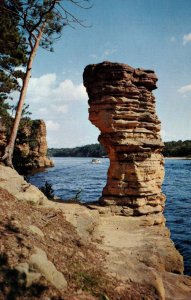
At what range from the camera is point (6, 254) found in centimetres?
753

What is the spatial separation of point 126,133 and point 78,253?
7.51 m

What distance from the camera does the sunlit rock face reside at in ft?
50.1

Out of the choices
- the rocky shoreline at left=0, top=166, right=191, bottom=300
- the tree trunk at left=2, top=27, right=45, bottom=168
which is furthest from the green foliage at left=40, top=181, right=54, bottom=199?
the rocky shoreline at left=0, top=166, right=191, bottom=300

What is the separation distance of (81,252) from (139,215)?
6206 mm

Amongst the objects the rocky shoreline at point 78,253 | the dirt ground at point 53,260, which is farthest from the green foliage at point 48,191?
the dirt ground at point 53,260

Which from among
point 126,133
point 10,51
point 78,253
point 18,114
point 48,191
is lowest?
point 78,253

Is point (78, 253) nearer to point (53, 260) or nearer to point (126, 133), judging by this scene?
point (53, 260)

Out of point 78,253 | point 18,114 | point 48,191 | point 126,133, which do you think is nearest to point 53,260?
point 78,253

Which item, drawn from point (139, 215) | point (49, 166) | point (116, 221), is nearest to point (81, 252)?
point (116, 221)

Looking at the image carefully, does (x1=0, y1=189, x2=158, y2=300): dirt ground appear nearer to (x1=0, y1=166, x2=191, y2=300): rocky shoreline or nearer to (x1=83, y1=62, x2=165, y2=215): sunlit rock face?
(x1=0, y1=166, x2=191, y2=300): rocky shoreline

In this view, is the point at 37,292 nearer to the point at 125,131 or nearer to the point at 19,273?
the point at 19,273

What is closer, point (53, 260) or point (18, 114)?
point (53, 260)

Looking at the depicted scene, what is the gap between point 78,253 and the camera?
945cm

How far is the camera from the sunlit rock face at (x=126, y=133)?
601 inches
